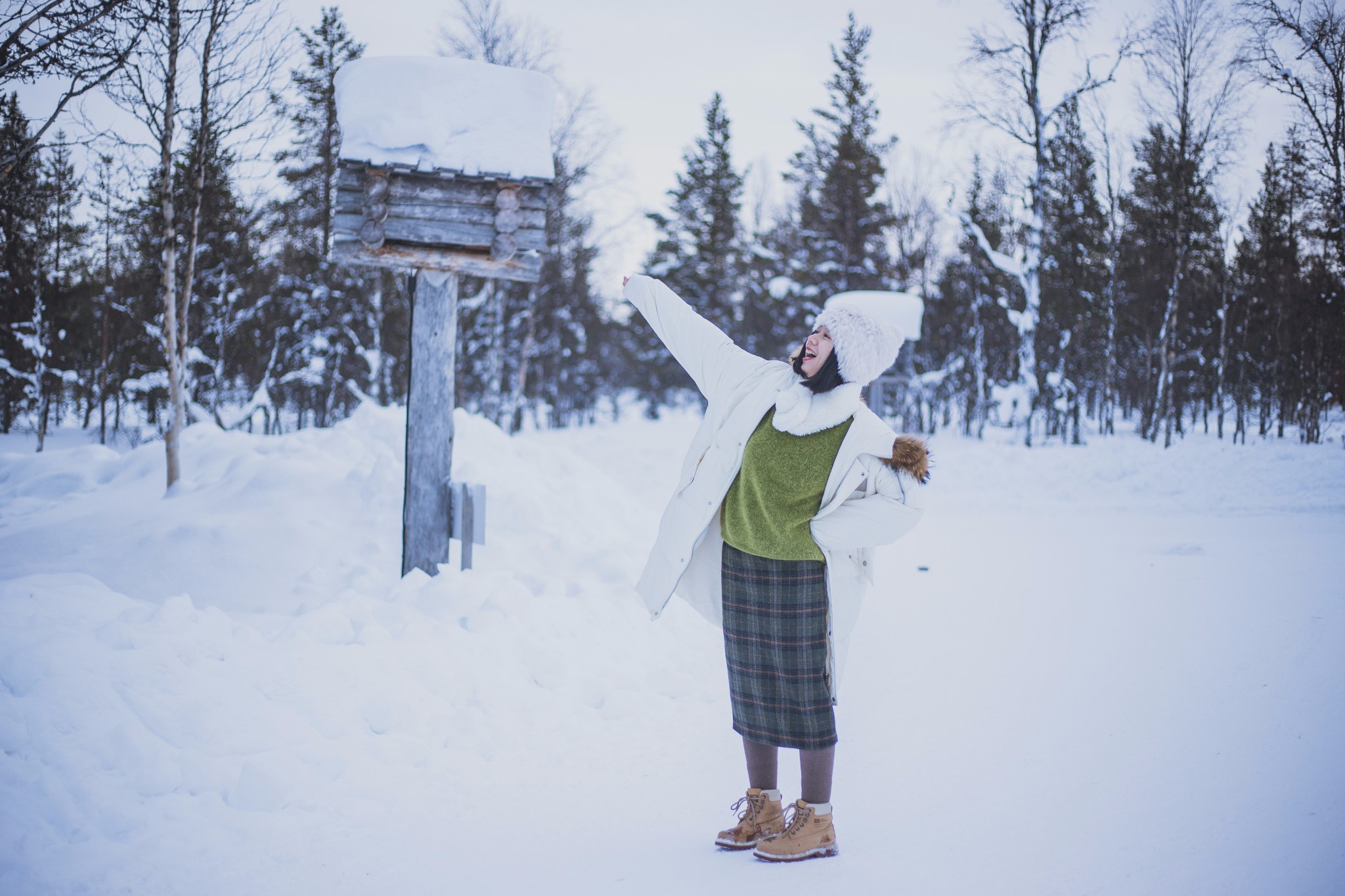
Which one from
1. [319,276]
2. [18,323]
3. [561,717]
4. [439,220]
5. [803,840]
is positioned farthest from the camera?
[319,276]

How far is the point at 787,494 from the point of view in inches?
99.7

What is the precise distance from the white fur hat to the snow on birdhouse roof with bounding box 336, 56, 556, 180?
122 inches

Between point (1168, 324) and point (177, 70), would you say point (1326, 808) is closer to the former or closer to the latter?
point (177, 70)

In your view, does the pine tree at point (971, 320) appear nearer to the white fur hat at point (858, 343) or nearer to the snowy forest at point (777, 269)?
the snowy forest at point (777, 269)

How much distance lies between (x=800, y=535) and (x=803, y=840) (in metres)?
0.96

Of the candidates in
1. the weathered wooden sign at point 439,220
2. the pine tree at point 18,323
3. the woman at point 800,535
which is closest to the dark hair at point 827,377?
the woman at point 800,535

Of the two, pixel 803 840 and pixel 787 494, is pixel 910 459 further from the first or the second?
pixel 803 840

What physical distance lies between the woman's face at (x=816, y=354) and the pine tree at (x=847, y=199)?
21.3m

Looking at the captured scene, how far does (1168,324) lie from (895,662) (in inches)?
643

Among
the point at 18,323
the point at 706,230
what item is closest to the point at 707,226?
the point at 706,230

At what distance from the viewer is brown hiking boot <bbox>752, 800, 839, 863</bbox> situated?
2.44 metres

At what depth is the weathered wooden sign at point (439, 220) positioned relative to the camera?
521 cm

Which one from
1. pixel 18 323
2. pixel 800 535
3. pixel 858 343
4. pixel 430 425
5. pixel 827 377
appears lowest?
pixel 800 535

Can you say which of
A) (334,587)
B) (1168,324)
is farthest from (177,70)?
(1168,324)
